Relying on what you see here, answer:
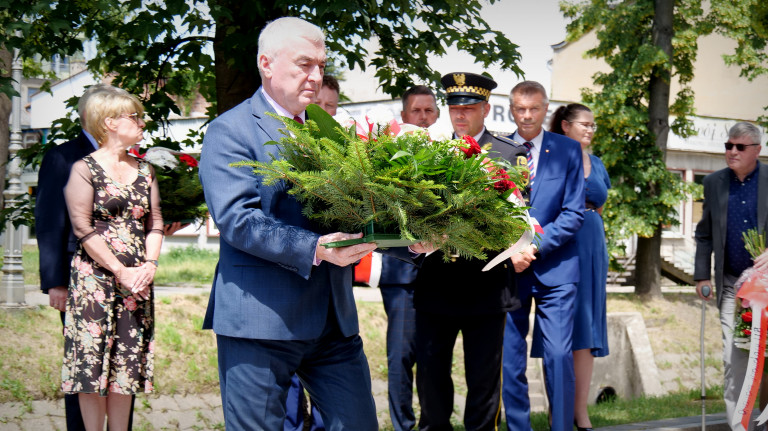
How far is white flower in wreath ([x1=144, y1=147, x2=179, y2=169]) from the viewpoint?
17.9 ft

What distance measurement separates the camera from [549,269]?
544 centimetres

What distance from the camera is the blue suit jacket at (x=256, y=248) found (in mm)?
2893

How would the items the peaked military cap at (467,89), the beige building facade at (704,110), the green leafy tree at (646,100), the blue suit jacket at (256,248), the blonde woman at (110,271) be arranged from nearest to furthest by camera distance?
the blue suit jacket at (256,248) → the blonde woman at (110,271) → the peaked military cap at (467,89) → the green leafy tree at (646,100) → the beige building facade at (704,110)

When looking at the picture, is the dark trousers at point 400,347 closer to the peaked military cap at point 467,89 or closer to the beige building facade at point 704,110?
the peaked military cap at point 467,89

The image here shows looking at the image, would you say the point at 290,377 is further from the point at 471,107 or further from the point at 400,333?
the point at 400,333

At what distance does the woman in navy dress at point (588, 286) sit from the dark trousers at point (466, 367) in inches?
39.4

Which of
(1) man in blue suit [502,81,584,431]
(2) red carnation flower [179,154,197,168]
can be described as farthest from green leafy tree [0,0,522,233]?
(1) man in blue suit [502,81,584,431]

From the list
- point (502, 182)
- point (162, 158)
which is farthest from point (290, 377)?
point (162, 158)

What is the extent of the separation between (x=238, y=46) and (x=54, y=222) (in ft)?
6.05

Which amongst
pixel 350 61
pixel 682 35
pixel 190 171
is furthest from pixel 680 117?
pixel 190 171

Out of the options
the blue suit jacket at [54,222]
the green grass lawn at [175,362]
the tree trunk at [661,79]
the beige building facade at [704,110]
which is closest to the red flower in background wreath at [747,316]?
the green grass lawn at [175,362]

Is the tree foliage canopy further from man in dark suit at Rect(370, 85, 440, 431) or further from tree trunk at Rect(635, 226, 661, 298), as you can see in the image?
tree trunk at Rect(635, 226, 661, 298)

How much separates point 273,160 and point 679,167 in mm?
30711

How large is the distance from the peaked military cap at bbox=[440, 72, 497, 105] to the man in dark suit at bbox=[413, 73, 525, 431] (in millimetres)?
430
